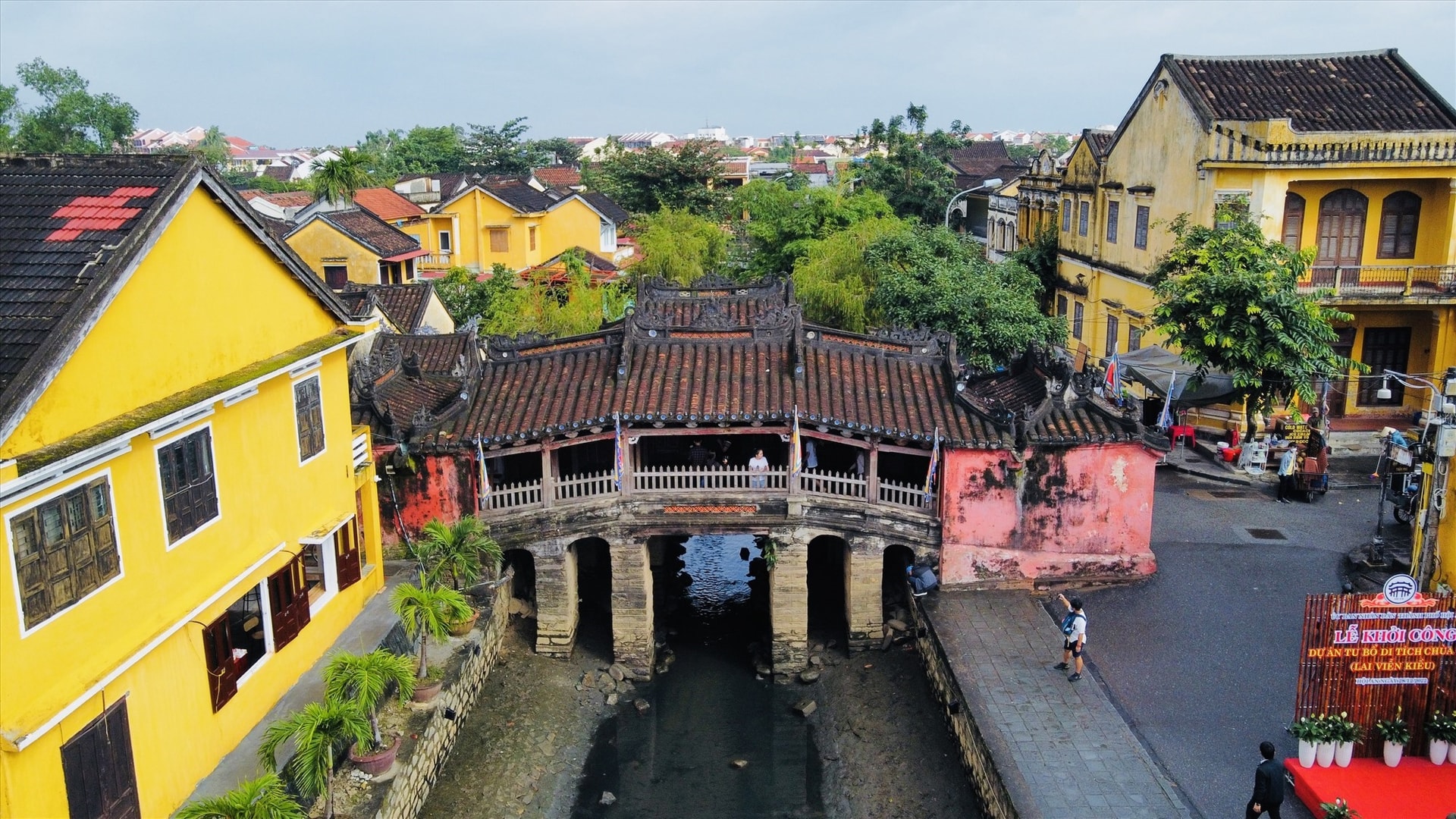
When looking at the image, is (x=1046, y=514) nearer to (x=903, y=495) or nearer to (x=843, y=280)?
(x=903, y=495)

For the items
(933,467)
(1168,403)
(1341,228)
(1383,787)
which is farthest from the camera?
(1341,228)

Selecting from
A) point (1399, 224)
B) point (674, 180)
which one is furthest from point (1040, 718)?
point (674, 180)

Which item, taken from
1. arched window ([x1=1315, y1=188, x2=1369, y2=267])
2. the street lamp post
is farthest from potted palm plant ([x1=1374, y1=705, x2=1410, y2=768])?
arched window ([x1=1315, y1=188, x2=1369, y2=267])

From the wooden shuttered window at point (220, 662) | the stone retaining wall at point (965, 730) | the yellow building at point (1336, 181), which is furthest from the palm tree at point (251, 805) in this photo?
the yellow building at point (1336, 181)

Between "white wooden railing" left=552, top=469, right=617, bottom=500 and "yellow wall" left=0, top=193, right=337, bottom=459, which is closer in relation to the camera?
"yellow wall" left=0, top=193, right=337, bottom=459

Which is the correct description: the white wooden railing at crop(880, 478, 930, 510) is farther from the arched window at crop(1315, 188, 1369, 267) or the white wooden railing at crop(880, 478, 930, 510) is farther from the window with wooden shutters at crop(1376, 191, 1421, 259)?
the window with wooden shutters at crop(1376, 191, 1421, 259)

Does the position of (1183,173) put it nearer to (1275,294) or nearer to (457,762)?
(1275,294)
